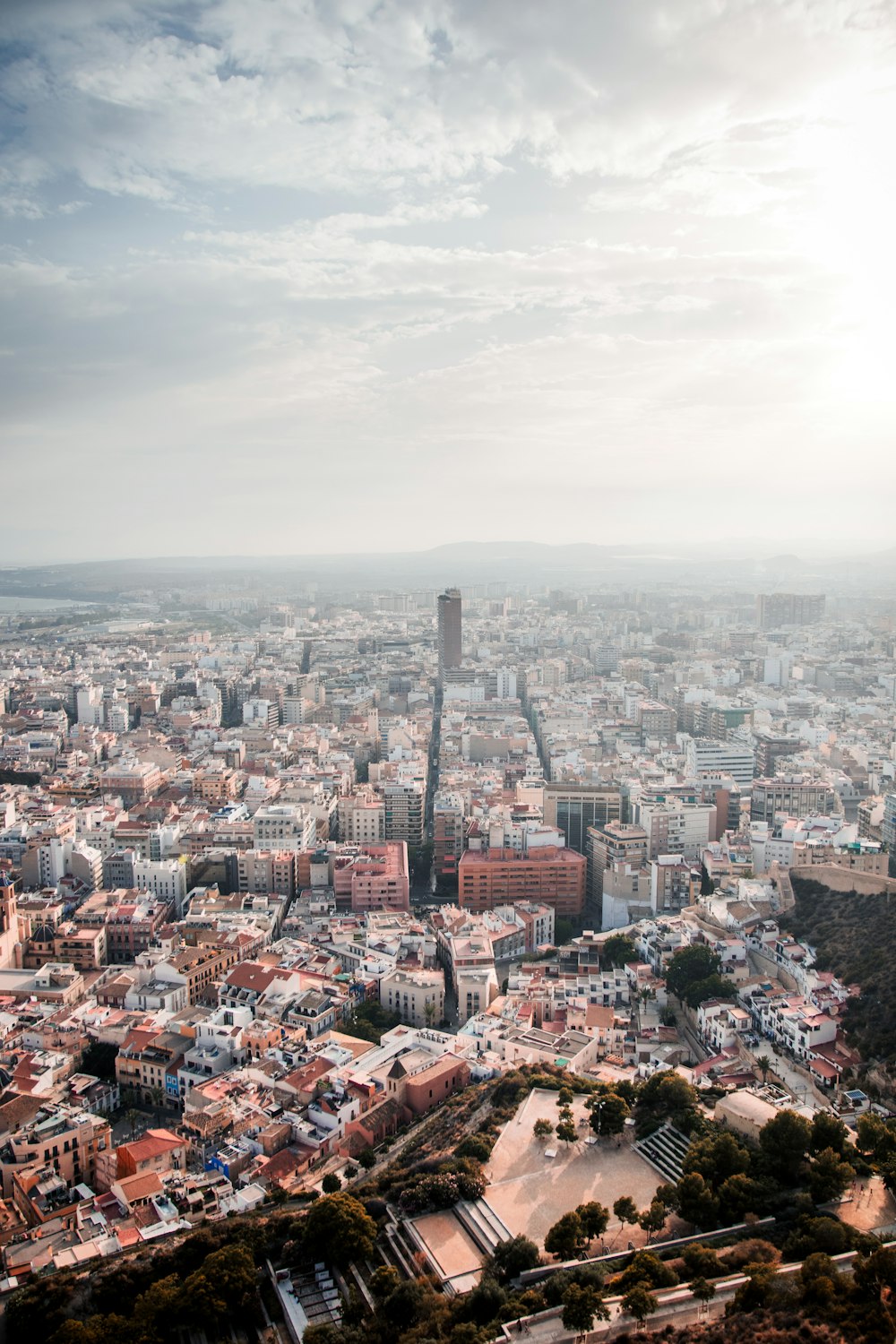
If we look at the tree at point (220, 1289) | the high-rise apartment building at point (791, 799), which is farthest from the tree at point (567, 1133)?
the high-rise apartment building at point (791, 799)

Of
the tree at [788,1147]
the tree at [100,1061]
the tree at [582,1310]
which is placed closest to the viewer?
the tree at [582,1310]

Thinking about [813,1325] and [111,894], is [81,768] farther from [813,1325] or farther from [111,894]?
[813,1325]

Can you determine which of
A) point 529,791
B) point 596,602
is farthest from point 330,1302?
point 596,602

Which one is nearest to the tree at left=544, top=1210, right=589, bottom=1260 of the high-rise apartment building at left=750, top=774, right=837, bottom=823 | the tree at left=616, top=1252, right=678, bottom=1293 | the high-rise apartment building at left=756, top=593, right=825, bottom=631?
the tree at left=616, top=1252, right=678, bottom=1293

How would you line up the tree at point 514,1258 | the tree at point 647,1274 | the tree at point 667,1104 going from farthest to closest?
the tree at point 667,1104 < the tree at point 514,1258 < the tree at point 647,1274

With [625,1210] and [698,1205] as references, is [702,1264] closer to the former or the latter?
[698,1205]

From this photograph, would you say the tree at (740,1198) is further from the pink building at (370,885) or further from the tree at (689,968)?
the pink building at (370,885)

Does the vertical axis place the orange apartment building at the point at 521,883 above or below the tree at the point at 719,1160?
below
